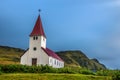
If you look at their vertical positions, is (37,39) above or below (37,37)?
below

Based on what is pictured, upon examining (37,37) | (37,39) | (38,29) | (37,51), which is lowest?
(37,51)

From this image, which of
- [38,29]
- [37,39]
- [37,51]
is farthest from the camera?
[38,29]

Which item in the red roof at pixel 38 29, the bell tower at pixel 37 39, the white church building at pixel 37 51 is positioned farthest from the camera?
the red roof at pixel 38 29

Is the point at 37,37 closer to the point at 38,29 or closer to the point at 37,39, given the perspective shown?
the point at 37,39

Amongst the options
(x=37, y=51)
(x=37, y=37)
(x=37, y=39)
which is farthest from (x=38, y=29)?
(x=37, y=51)

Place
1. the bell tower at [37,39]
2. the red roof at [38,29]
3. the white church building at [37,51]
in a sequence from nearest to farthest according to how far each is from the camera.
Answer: the white church building at [37,51] → the bell tower at [37,39] → the red roof at [38,29]

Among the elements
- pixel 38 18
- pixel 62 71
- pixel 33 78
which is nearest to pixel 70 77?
pixel 33 78

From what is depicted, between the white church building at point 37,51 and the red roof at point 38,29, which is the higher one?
the red roof at point 38,29

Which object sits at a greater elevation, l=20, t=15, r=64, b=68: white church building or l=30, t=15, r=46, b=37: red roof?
l=30, t=15, r=46, b=37: red roof

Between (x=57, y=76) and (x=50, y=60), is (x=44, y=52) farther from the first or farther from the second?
(x=57, y=76)

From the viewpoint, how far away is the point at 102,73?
49.5 meters

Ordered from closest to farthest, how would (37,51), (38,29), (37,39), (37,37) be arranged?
(37,51) < (37,39) < (37,37) < (38,29)

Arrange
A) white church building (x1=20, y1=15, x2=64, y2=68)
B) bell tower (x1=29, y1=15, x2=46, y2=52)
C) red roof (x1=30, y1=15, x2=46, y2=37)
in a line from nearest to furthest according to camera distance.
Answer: white church building (x1=20, y1=15, x2=64, y2=68)
bell tower (x1=29, y1=15, x2=46, y2=52)
red roof (x1=30, y1=15, x2=46, y2=37)

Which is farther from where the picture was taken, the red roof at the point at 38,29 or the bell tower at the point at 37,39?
the red roof at the point at 38,29
